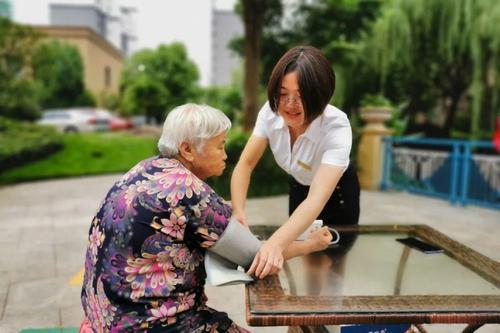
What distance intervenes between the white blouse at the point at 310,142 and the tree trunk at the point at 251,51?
7211 mm

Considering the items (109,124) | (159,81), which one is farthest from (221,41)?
(109,124)

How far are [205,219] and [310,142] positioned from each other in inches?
30.4

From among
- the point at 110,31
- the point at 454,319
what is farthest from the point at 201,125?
the point at 110,31

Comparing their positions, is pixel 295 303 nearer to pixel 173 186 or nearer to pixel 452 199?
pixel 173 186

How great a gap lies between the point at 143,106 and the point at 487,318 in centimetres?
3226

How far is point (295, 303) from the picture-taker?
4.28 ft

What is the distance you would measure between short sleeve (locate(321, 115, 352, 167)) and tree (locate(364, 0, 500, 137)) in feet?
27.6

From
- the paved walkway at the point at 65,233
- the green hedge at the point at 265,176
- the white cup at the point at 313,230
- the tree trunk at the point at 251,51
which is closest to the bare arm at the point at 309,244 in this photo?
the white cup at the point at 313,230

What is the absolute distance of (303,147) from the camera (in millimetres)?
2057

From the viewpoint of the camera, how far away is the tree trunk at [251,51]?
30.9 ft

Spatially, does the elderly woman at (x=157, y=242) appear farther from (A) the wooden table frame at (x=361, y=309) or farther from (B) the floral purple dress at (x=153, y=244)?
(A) the wooden table frame at (x=361, y=309)

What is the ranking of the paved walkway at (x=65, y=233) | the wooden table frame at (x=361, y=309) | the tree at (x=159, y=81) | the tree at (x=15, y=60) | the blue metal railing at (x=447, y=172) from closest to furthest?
the wooden table frame at (x=361, y=309) → the paved walkway at (x=65, y=233) → the blue metal railing at (x=447, y=172) → the tree at (x=15, y=60) → the tree at (x=159, y=81)

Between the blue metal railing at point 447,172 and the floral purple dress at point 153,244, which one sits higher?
the floral purple dress at point 153,244

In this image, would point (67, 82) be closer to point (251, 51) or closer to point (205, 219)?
point (251, 51)
